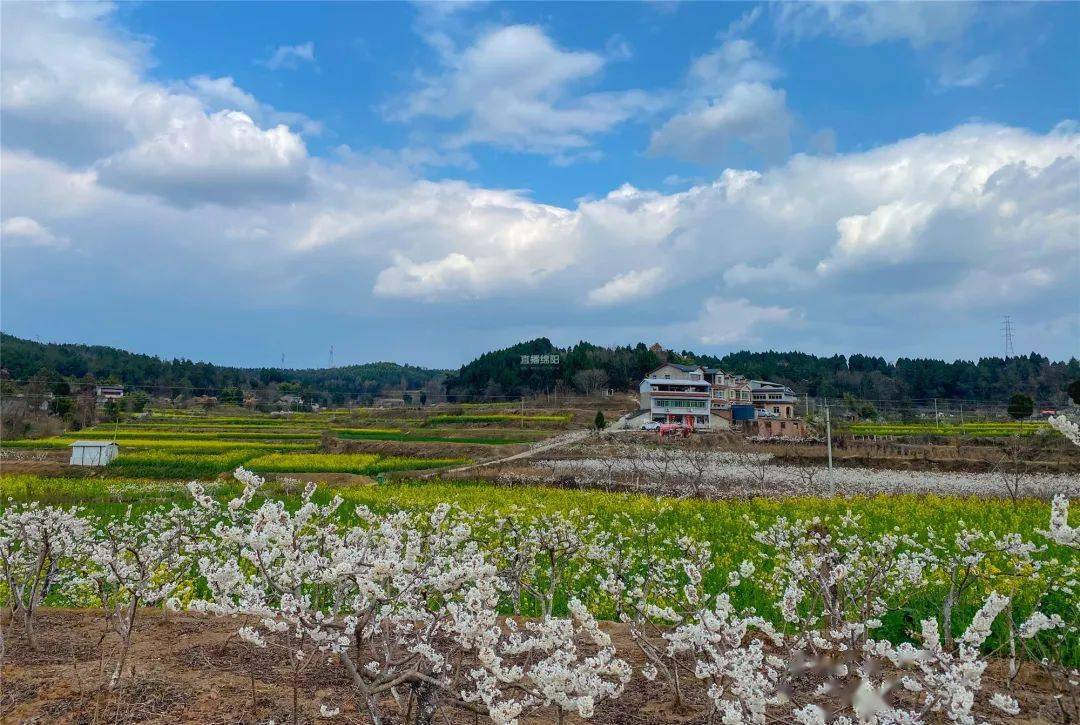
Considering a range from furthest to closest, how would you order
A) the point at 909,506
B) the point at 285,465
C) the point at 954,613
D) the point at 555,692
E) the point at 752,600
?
the point at 285,465 → the point at 909,506 → the point at 752,600 → the point at 954,613 → the point at 555,692

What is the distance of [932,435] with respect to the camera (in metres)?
48.7

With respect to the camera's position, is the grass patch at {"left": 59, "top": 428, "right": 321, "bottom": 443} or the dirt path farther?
the grass patch at {"left": 59, "top": 428, "right": 321, "bottom": 443}

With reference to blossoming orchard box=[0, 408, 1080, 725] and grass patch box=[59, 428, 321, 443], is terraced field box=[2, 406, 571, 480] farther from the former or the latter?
blossoming orchard box=[0, 408, 1080, 725]

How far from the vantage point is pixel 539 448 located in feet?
149

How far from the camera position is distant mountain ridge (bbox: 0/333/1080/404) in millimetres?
96375

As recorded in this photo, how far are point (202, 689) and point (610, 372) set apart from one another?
94.2 metres

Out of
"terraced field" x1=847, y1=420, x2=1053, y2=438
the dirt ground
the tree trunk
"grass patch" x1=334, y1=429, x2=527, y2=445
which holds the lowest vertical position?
"grass patch" x1=334, y1=429, x2=527, y2=445

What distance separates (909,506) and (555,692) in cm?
1809

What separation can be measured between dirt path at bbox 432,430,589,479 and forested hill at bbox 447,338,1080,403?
39773 millimetres

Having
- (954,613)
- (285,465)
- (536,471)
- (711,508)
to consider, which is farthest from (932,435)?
(954,613)

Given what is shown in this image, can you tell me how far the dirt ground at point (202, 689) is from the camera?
443 cm

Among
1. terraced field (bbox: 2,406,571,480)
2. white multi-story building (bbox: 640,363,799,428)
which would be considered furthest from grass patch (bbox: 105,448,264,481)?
white multi-story building (bbox: 640,363,799,428)

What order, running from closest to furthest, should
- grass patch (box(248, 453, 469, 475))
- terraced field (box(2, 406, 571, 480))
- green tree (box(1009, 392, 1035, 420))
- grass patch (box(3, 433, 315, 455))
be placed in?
1. grass patch (box(248, 453, 469, 475))
2. terraced field (box(2, 406, 571, 480))
3. grass patch (box(3, 433, 315, 455))
4. green tree (box(1009, 392, 1035, 420))

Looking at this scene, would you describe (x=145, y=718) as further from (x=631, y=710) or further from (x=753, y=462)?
(x=753, y=462)
